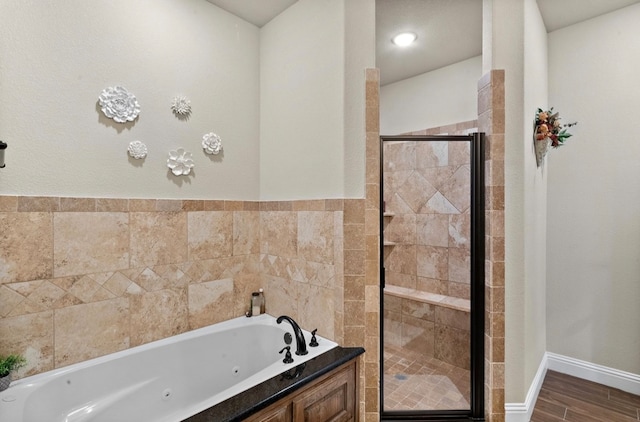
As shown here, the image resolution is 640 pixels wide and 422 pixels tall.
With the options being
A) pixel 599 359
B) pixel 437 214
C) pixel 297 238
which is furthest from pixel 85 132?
pixel 599 359

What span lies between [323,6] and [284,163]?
42.9 inches

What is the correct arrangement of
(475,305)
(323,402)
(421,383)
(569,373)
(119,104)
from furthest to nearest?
(569,373), (421,383), (475,305), (119,104), (323,402)

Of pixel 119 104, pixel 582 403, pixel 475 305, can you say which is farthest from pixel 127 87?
pixel 582 403

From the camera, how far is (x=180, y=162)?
83.2 inches

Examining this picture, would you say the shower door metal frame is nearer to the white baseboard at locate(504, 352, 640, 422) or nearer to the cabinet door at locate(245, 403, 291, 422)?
the white baseboard at locate(504, 352, 640, 422)

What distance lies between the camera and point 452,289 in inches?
108

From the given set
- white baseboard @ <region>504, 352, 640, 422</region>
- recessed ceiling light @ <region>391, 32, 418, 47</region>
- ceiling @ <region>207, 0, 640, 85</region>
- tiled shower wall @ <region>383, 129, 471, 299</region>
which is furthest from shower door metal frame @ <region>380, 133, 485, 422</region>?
recessed ceiling light @ <region>391, 32, 418, 47</region>

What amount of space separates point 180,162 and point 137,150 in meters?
0.27

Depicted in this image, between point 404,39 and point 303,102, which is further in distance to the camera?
point 404,39

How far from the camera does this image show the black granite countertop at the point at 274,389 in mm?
1283

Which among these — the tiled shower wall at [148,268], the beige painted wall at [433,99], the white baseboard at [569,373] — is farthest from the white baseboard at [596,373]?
the beige painted wall at [433,99]

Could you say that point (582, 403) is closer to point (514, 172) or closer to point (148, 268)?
point (514, 172)

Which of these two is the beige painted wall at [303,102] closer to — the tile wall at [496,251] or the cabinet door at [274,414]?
the tile wall at [496,251]

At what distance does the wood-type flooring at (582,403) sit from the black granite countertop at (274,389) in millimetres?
Answer: 1481
